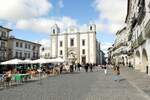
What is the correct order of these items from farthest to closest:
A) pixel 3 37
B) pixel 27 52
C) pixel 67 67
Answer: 1. pixel 27 52
2. pixel 3 37
3. pixel 67 67

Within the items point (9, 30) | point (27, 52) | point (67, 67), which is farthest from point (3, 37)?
point (67, 67)

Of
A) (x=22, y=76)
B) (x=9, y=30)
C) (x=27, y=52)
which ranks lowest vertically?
(x=22, y=76)

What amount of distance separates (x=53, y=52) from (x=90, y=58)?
13.9 m

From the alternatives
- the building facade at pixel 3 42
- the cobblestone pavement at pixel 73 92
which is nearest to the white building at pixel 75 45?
the building facade at pixel 3 42

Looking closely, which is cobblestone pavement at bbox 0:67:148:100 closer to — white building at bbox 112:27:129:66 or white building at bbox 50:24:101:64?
white building at bbox 112:27:129:66

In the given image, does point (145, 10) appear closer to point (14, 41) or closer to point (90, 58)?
point (14, 41)

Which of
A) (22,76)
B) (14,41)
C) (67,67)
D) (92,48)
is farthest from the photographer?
(92,48)

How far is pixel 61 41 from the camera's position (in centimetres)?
10075

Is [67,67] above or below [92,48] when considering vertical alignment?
below

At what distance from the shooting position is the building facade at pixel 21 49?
7286 centimetres

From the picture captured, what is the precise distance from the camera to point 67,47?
98.5 metres

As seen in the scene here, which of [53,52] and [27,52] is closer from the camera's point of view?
[27,52]

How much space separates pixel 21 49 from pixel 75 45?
2481cm

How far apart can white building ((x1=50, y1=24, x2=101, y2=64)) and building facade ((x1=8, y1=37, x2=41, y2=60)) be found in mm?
11288
